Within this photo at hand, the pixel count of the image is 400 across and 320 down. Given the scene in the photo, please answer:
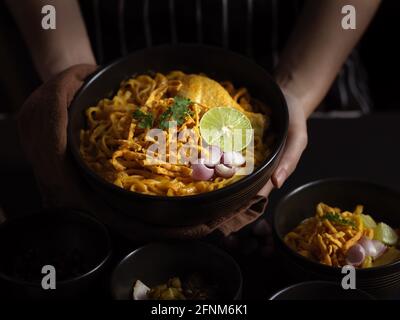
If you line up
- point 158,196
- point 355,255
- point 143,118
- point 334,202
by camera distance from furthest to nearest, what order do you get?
point 334,202 → point 143,118 → point 355,255 → point 158,196

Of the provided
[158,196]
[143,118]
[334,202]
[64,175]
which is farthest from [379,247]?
[64,175]

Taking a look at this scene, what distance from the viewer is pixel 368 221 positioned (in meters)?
1.67

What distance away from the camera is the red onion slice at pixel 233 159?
Result: 1.57 metres

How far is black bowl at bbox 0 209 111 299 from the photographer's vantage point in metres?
1.47

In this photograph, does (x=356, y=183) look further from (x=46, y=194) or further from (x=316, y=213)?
(x=46, y=194)

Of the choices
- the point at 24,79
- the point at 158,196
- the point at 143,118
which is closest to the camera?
the point at 158,196

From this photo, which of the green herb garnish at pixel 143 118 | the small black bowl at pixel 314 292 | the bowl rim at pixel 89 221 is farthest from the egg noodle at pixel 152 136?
the small black bowl at pixel 314 292

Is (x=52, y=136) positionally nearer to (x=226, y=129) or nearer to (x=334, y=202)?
(x=226, y=129)

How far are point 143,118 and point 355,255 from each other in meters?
0.64

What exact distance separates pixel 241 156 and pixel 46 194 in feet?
1.97

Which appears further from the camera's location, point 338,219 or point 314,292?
point 338,219

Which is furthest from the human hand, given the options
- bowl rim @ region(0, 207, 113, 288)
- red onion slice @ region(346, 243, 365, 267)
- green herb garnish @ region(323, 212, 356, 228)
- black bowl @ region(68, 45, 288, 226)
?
bowl rim @ region(0, 207, 113, 288)

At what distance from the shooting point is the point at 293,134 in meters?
1.72

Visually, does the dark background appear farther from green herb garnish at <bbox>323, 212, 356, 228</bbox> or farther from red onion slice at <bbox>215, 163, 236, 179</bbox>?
red onion slice at <bbox>215, 163, 236, 179</bbox>
